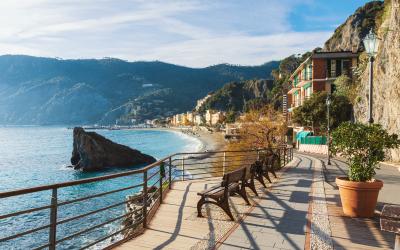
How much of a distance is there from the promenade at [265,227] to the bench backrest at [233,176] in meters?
0.78

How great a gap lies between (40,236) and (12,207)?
410 inches

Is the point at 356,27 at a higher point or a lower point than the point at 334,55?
higher

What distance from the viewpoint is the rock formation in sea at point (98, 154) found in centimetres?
5433

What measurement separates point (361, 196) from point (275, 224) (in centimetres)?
201

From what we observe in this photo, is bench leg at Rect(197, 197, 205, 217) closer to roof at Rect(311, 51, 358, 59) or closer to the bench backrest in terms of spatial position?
the bench backrest

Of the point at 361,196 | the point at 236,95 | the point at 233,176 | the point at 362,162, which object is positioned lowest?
the point at 361,196

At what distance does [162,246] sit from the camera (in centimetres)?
630

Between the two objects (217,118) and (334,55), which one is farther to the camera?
(217,118)

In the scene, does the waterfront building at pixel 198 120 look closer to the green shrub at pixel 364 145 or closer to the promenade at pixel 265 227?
the promenade at pixel 265 227

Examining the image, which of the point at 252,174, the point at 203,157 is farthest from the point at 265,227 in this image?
the point at 203,157

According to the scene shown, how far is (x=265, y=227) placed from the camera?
7.26 meters

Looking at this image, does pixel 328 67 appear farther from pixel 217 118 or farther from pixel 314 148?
pixel 217 118

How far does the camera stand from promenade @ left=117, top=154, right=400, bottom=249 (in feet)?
20.6

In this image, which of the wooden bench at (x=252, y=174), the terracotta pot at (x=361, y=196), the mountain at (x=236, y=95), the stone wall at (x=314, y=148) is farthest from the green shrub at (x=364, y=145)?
the mountain at (x=236, y=95)
